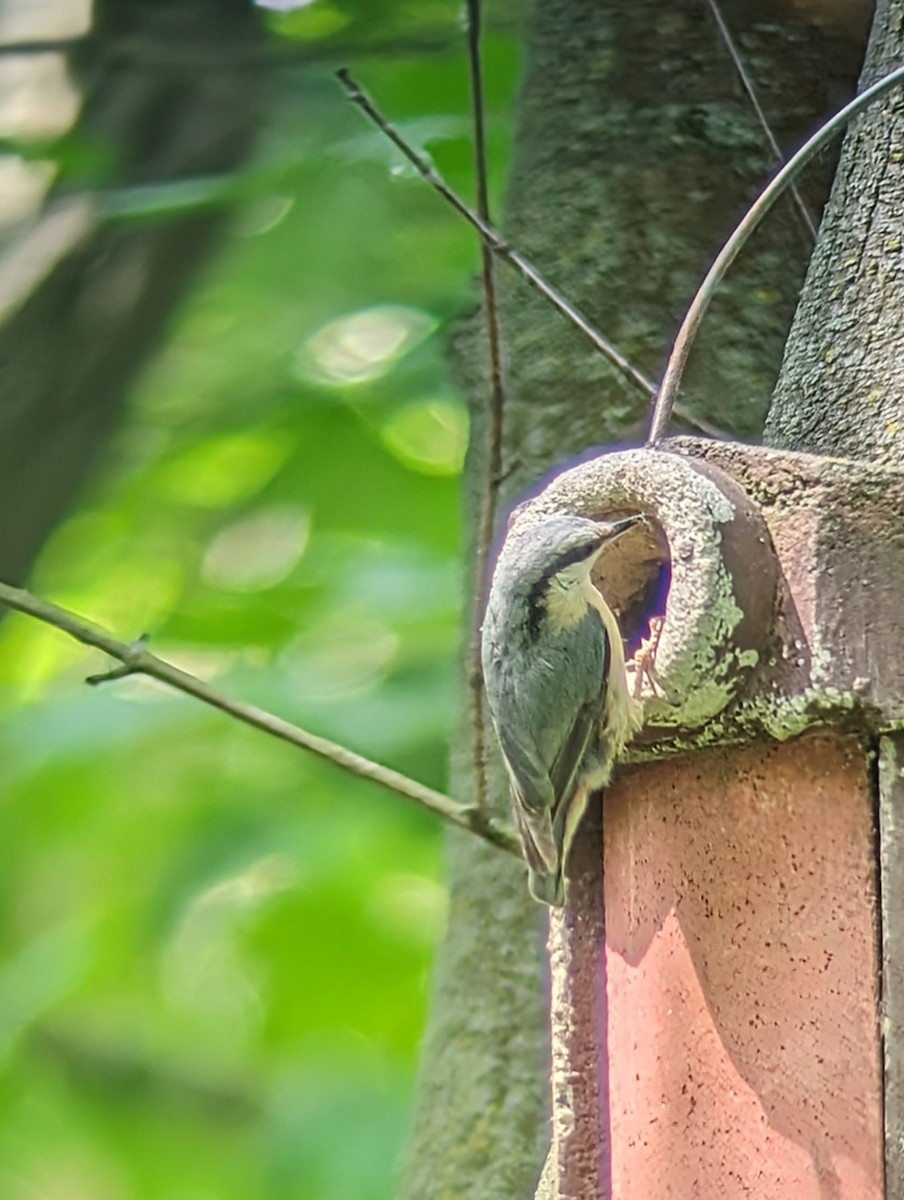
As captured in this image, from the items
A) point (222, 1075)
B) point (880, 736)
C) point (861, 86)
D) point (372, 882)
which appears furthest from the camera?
point (222, 1075)

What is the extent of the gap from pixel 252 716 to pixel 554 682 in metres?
0.33

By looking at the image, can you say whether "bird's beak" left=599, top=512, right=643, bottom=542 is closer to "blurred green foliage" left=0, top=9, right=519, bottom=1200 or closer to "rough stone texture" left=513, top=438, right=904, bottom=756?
"rough stone texture" left=513, top=438, right=904, bottom=756

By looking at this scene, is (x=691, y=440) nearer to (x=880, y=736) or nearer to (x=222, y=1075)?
(x=880, y=736)

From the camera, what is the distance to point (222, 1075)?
84.9 inches

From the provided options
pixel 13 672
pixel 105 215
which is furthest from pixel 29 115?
pixel 13 672

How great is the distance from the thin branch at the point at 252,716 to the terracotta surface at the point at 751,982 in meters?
0.27

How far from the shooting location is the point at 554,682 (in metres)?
0.77

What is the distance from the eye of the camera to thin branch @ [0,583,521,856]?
1046mm

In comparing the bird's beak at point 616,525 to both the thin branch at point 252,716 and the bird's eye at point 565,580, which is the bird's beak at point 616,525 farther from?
the thin branch at point 252,716

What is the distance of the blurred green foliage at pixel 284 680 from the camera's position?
4.89 feet

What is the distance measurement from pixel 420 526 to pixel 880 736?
97 cm

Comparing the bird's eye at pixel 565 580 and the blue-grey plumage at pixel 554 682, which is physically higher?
the bird's eye at pixel 565 580

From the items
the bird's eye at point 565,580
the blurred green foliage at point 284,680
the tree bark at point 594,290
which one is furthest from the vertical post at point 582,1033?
the blurred green foliage at point 284,680

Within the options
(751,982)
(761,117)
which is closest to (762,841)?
(751,982)
